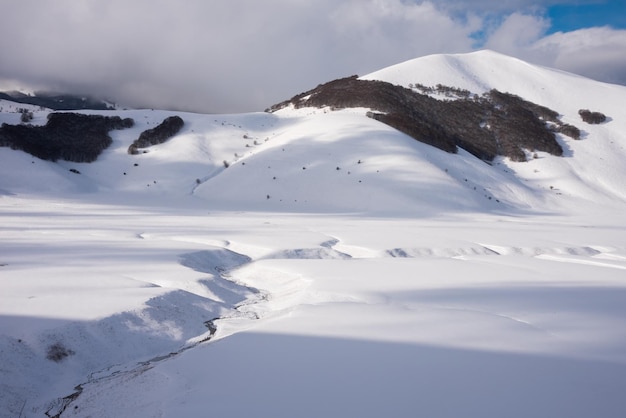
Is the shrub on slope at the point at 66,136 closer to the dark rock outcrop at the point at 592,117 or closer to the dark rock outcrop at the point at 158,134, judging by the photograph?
the dark rock outcrop at the point at 158,134

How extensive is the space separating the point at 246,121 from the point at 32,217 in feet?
80.1

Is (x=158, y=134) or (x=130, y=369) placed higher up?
(x=158, y=134)

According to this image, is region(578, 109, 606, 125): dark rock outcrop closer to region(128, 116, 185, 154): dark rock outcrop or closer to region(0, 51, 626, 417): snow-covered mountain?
region(0, 51, 626, 417): snow-covered mountain

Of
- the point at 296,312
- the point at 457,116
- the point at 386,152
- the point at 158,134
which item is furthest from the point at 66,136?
the point at 457,116

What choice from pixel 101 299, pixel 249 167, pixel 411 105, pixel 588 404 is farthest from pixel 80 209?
pixel 411 105

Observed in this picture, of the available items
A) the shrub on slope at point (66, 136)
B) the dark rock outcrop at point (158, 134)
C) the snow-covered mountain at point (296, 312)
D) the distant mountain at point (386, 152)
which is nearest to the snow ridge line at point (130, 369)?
the snow-covered mountain at point (296, 312)

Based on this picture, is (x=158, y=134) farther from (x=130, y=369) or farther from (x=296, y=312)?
(x=130, y=369)

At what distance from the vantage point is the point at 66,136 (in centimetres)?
3008

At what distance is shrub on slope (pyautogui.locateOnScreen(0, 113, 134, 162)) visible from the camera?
27.3 meters

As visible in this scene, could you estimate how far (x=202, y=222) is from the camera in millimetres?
16078

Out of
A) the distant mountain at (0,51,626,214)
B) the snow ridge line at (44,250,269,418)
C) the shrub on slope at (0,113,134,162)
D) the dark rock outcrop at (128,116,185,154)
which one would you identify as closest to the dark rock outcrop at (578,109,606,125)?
the distant mountain at (0,51,626,214)

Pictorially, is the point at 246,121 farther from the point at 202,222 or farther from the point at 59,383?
the point at 59,383

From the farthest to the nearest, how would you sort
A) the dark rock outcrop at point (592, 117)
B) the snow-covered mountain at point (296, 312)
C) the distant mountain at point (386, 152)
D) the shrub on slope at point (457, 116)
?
1. the dark rock outcrop at point (592, 117)
2. the shrub on slope at point (457, 116)
3. the distant mountain at point (386, 152)
4. the snow-covered mountain at point (296, 312)

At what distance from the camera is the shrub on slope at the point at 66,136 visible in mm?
27266
